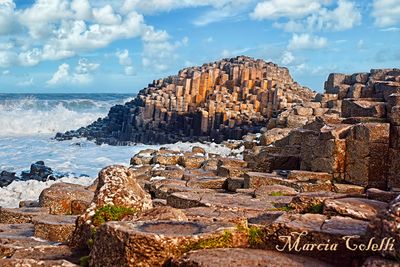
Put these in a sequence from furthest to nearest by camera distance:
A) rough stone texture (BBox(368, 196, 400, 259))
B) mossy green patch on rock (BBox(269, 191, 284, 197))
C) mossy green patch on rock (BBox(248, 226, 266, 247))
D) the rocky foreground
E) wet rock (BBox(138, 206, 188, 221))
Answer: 1. mossy green patch on rock (BBox(269, 191, 284, 197))
2. wet rock (BBox(138, 206, 188, 221))
3. mossy green patch on rock (BBox(248, 226, 266, 247))
4. the rocky foreground
5. rough stone texture (BBox(368, 196, 400, 259))

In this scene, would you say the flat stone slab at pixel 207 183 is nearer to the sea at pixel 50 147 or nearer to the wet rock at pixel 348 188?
the wet rock at pixel 348 188

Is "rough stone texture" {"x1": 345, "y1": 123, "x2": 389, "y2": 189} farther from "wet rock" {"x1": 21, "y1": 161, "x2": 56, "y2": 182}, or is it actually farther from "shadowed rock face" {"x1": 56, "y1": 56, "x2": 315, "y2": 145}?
"shadowed rock face" {"x1": 56, "y1": 56, "x2": 315, "y2": 145}

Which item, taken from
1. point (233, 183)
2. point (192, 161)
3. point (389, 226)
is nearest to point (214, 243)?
point (389, 226)

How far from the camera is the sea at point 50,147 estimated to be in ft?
58.6

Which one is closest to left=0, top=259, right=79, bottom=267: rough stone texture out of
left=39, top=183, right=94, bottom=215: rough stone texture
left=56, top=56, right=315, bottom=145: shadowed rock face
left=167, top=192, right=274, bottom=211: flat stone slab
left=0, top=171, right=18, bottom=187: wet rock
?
left=167, top=192, right=274, bottom=211: flat stone slab

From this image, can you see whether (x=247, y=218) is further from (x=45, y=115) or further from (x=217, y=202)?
(x=45, y=115)

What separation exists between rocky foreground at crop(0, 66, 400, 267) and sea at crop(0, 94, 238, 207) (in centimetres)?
696

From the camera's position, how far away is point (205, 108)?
3809cm

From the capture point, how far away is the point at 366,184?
35.6 ft

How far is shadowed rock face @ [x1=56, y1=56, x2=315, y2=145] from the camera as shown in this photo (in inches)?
1400

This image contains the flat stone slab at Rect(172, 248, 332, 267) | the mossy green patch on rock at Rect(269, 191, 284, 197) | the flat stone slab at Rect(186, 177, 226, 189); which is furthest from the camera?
the flat stone slab at Rect(186, 177, 226, 189)

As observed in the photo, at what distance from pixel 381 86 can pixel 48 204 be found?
511 inches

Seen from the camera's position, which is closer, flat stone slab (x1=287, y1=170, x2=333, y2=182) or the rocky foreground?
the rocky foreground

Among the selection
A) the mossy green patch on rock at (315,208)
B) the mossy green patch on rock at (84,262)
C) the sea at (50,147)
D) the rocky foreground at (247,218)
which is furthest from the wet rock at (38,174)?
the mossy green patch on rock at (84,262)
